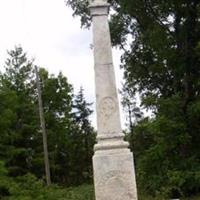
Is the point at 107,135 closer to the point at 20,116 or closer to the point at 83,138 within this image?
the point at 20,116

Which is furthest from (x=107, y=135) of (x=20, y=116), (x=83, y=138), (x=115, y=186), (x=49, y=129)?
(x=83, y=138)

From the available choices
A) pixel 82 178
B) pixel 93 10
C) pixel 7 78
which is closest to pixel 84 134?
pixel 82 178

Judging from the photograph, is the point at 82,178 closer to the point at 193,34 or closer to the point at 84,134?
the point at 84,134

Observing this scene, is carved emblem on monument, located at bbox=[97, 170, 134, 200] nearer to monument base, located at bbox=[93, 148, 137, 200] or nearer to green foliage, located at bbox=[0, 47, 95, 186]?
monument base, located at bbox=[93, 148, 137, 200]

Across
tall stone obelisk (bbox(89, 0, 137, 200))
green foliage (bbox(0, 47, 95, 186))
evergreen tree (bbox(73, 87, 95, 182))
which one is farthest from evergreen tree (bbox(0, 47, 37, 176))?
tall stone obelisk (bbox(89, 0, 137, 200))

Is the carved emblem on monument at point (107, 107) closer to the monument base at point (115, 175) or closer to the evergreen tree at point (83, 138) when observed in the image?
the monument base at point (115, 175)

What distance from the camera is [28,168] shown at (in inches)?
1634

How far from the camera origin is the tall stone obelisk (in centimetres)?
1050

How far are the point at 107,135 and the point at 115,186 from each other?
83 cm

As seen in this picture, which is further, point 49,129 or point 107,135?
point 49,129

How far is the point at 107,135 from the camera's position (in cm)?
1062

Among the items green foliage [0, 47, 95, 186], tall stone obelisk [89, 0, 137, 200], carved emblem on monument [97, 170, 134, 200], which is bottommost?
carved emblem on monument [97, 170, 134, 200]

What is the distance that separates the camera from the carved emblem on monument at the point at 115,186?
1048cm

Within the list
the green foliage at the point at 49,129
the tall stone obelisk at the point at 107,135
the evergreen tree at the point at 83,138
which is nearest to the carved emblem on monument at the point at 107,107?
the tall stone obelisk at the point at 107,135
